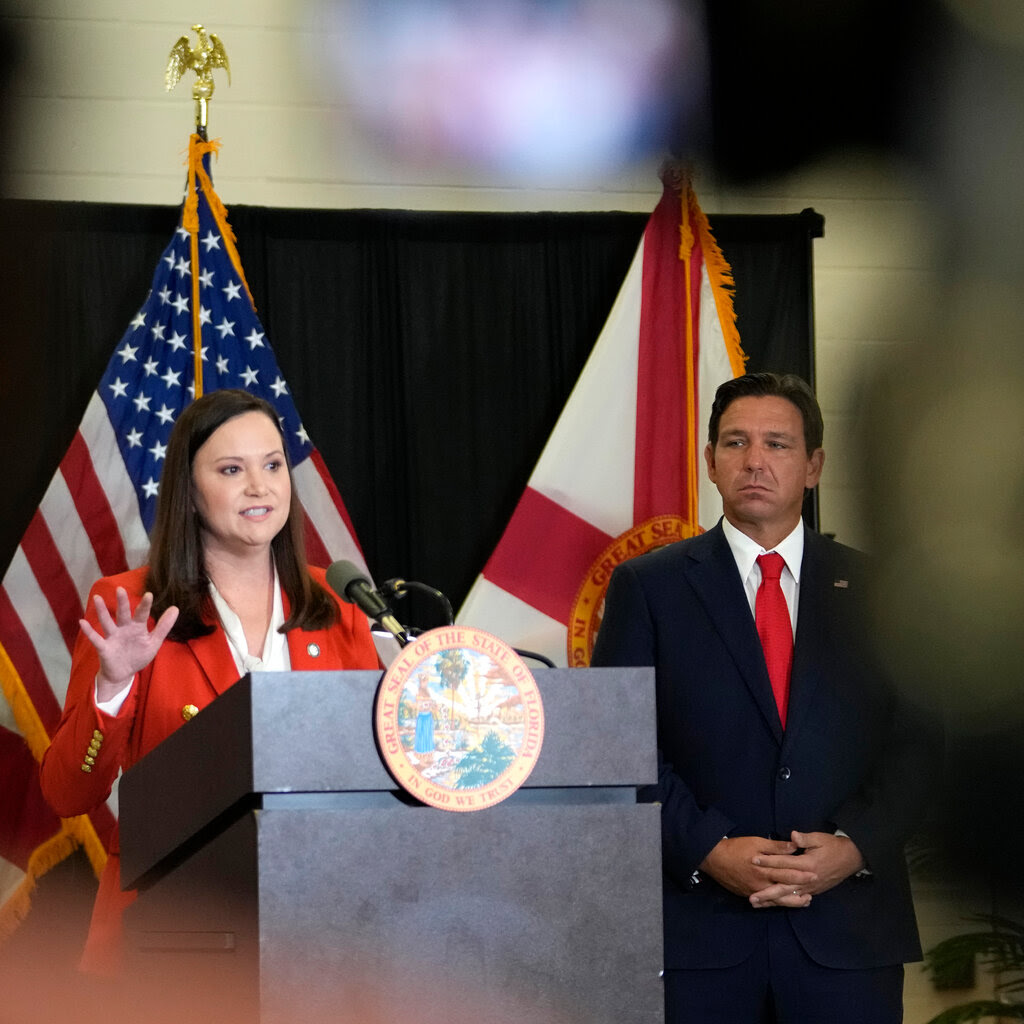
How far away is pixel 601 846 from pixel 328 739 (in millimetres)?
190

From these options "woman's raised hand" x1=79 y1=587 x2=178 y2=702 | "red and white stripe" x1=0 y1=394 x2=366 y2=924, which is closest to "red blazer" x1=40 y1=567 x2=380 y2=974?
"woman's raised hand" x1=79 y1=587 x2=178 y2=702

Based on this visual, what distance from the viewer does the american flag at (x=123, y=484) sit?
8.96 ft

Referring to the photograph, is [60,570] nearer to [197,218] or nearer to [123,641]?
[197,218]

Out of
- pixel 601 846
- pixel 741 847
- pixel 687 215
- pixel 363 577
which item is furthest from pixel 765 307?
pixel 601 846

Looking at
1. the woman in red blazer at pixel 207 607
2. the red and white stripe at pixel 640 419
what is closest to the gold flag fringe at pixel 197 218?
the red and white stripe at pixel 640 419

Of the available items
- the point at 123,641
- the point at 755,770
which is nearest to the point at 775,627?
the point at 755,770

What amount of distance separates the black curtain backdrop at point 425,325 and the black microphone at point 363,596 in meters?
1.86

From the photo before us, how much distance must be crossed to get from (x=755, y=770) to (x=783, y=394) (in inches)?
21.4

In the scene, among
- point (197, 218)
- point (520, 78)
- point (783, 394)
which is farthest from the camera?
point (197, 218)

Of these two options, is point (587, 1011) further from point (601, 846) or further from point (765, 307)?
point (765, 307)

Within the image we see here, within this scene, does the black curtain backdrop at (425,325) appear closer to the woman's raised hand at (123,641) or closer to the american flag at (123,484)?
the american flag at (123,484)

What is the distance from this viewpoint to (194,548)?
5.37 ft

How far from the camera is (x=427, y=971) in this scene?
755mm

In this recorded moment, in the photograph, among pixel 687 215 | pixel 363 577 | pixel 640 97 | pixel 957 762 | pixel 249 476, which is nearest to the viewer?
pixel 957 762
